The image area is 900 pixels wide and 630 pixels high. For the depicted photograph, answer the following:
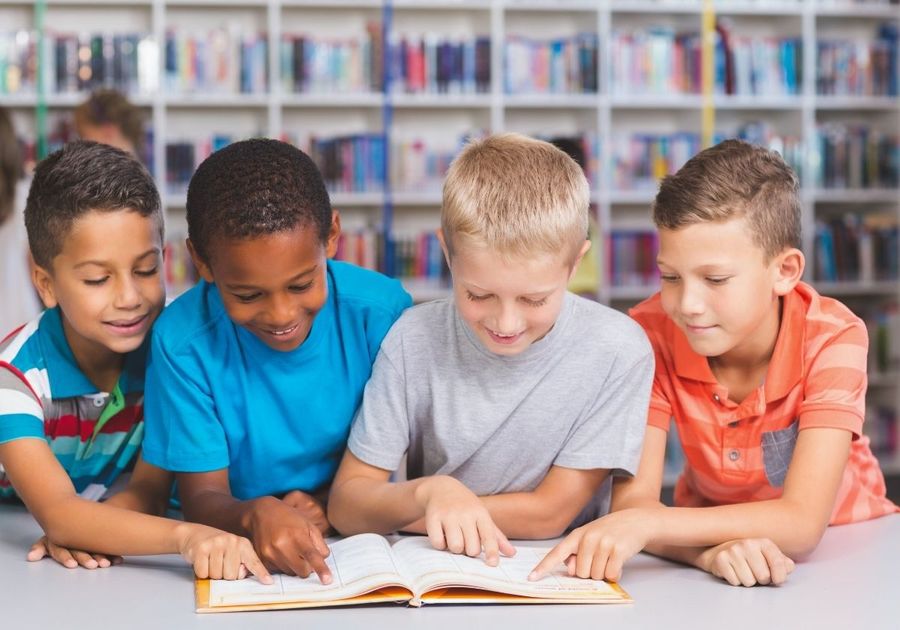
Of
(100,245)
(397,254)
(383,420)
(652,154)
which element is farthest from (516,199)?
(652,154)

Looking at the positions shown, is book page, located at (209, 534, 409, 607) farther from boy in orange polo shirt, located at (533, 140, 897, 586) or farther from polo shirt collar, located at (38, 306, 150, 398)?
polo shirt collar, located at (38, 306, 150, 398)

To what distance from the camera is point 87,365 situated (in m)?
1.51

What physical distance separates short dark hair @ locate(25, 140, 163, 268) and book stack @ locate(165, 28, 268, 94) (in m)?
3.10

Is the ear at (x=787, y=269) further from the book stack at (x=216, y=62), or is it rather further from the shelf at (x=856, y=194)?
the shelf at (x=856, y=194)

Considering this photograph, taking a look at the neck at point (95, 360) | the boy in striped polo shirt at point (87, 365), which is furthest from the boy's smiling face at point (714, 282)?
the neck at point (95, 360)

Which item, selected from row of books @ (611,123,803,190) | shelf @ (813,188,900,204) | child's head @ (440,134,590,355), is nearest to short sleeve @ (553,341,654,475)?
child's head @ (440,134,590,355)

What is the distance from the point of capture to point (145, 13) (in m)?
4.62

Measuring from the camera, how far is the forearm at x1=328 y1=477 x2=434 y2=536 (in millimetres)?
1287

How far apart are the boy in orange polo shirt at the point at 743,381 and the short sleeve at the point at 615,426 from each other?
6cm

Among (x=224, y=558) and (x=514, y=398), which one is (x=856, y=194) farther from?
(x=224, y=558)

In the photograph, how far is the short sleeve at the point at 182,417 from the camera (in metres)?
1.37

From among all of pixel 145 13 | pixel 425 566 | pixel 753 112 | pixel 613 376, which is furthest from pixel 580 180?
pixel 753 112

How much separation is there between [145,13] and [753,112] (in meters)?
2.79

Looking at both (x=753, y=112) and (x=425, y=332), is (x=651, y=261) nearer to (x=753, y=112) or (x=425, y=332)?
(x=753, y=112)
